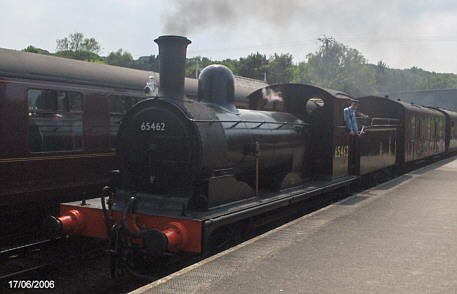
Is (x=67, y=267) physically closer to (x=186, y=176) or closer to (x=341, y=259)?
(x=186, y=176)

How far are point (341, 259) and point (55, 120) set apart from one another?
517 cm

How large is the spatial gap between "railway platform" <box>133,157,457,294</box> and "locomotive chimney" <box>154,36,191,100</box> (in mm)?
2116

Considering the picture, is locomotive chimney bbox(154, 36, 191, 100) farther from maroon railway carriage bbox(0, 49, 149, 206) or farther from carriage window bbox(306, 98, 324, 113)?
carriage window bbox(306, 98, 324, 113)

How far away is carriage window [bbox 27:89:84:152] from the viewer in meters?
6.77

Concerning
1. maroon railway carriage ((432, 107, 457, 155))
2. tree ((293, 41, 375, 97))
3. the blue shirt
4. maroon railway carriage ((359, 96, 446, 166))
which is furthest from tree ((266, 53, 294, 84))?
→ the blue shirt

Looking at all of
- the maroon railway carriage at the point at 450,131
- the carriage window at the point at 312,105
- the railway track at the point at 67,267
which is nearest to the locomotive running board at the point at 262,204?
the railway track at the point at 67,267

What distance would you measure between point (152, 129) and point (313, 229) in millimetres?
2594

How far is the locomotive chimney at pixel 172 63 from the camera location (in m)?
5.20

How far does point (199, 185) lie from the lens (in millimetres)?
5051

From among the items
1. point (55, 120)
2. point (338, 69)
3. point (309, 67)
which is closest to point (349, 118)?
point (55, 120)

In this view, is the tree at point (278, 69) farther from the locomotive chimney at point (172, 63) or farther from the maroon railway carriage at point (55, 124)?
the locomotive chimney at point (172, 63)

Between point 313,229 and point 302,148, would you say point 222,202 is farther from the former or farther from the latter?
point 302,148

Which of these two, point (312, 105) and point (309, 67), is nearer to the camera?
point (312, 105)

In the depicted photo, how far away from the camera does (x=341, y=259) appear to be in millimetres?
4527
